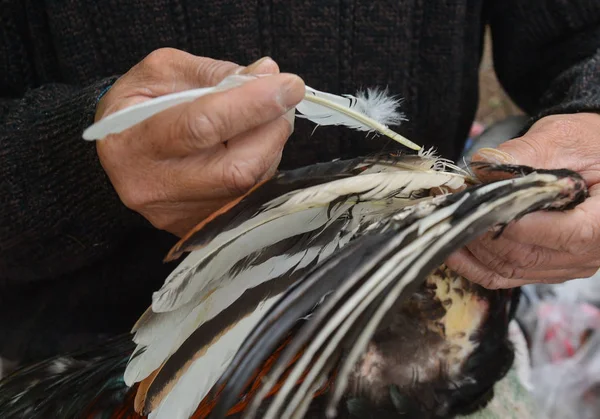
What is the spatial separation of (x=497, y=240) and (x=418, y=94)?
0.41 metres

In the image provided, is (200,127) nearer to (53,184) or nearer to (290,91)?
(290,91)

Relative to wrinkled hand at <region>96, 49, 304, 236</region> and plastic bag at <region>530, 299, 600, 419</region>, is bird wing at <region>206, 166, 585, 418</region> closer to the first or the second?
wrinkled hand at <region>96, 49, 304, 236</region>

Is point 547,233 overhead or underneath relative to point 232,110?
underneath

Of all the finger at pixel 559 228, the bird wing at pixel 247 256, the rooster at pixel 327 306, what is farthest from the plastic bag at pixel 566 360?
the bird wing at pixel 247 256

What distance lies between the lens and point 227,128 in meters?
0.43

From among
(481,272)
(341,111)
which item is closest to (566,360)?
(481,272)

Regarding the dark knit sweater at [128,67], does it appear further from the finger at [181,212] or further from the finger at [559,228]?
the finger at [559,228]

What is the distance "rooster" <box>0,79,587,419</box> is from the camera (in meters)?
0.38

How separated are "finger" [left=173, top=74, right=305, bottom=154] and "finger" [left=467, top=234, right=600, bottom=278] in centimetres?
24

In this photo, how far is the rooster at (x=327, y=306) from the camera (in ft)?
1.24

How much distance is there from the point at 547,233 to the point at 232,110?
31cm

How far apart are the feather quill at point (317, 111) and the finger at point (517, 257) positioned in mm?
122

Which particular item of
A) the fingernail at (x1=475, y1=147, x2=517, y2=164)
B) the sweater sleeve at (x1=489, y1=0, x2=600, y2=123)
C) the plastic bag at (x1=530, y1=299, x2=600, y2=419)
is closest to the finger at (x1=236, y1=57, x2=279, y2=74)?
the fingernail at (x1=475, y1=147, x2=517, y2=164)

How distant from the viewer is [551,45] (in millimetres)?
876
